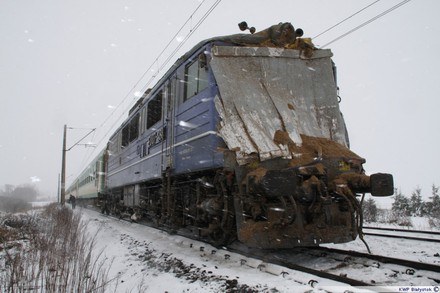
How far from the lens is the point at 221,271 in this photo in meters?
4.52

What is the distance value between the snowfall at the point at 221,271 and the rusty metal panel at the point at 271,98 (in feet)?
5.01

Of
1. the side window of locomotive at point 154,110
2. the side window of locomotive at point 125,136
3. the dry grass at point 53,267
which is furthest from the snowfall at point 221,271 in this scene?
the side window of locomotive at point 125,136

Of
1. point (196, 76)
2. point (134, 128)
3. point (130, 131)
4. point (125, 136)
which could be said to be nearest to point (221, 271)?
point (196, 76)

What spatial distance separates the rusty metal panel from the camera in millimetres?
5301

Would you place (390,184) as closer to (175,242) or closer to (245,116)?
(245,116)

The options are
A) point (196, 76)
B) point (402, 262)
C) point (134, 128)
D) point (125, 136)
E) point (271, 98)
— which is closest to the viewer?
point (402, 262)

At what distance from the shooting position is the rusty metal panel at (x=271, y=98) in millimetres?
5301

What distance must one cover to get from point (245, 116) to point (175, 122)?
2.45m

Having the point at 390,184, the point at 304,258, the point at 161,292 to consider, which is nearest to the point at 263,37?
the point at 390,184

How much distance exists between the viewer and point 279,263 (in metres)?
Result: 4.72

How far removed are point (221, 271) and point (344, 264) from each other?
5.32 ft

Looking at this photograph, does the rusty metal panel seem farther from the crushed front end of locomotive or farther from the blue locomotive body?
the blue locomotive body

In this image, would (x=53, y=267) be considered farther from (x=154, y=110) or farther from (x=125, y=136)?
(x=125, y=136)

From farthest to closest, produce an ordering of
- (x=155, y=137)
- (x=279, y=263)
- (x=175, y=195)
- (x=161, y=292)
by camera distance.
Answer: (x=155, y=137), (x=175, y=195), (x=279, y=263), (x=161, y=292)
